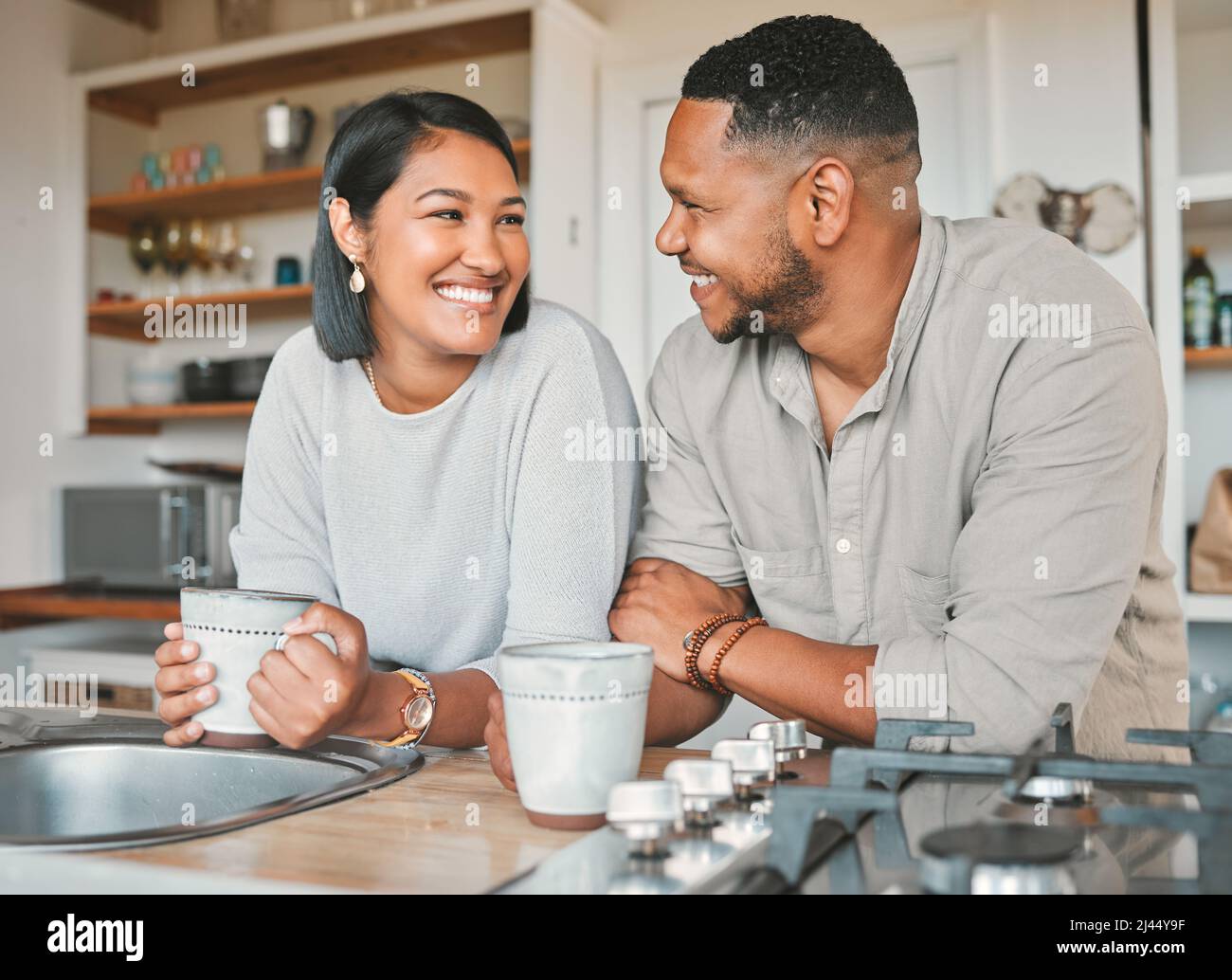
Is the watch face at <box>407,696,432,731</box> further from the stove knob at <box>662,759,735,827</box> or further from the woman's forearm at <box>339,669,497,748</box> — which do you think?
the stove knob at <box>662,759,735,827</box>

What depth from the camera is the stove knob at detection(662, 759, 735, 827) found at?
0.64 m

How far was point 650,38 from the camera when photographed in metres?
3.06

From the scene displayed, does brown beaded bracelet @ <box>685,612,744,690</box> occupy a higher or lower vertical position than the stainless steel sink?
higher

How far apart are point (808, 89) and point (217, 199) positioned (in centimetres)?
264

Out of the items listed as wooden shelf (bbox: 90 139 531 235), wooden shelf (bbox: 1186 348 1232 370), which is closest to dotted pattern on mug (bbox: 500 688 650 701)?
wooden shelf (bbox: 1186 348 1232 370)

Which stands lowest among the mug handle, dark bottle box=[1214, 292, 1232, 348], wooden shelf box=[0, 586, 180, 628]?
wooden shelf box=[0, 586, 180, 628]

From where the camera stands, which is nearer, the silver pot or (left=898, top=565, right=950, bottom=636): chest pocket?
(left=898, top=565, right=950, bottom=636): chest pocket

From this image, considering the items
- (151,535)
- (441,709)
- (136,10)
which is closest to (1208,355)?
(441,709)

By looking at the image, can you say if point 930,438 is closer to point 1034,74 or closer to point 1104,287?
point 1104,287

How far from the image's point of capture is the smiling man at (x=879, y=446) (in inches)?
41.1

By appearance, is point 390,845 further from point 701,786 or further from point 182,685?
point 182,685

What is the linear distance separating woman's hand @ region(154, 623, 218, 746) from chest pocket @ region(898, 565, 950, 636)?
0.72 metres

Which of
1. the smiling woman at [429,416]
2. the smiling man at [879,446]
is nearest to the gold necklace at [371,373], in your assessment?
the smiling woman at [429,416]

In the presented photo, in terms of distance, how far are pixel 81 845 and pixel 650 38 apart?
2801mm
